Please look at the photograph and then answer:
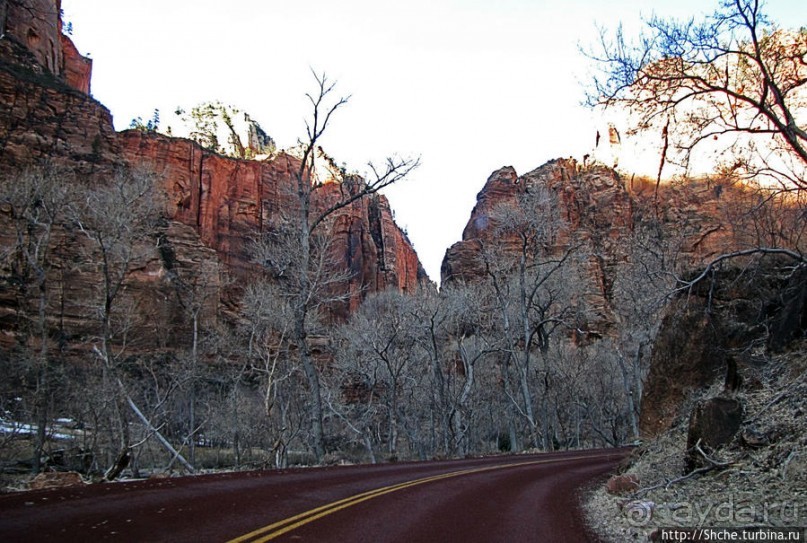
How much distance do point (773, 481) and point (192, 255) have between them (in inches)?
2596

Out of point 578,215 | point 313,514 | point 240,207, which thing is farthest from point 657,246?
point 240,207

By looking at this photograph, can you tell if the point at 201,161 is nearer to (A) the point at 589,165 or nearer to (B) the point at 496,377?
(B) the point at 496,377

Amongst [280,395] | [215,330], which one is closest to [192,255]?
[215,330]

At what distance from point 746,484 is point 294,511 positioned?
17.8 ft

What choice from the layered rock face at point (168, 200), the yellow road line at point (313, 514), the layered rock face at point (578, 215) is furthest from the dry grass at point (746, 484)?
the layered rock face at point (578, 215)

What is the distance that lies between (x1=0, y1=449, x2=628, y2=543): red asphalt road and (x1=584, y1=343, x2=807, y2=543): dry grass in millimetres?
605

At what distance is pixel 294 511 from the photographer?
6.35 meters

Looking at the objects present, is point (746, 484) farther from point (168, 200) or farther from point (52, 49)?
point (52, 49)

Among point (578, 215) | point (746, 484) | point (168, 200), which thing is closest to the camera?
point (746, 484)

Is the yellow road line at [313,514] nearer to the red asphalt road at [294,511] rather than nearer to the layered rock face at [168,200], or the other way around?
the red asphalt road at [294,511]

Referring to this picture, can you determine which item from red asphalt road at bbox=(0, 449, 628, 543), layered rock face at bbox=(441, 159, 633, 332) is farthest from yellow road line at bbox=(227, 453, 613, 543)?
layered rock face at bbox=(441, 159, 633, 332)

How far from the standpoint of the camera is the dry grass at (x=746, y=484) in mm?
5758

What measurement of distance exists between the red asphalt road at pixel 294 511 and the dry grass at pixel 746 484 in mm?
605

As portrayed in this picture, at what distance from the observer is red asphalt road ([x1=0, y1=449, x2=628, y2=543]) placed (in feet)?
17.1
